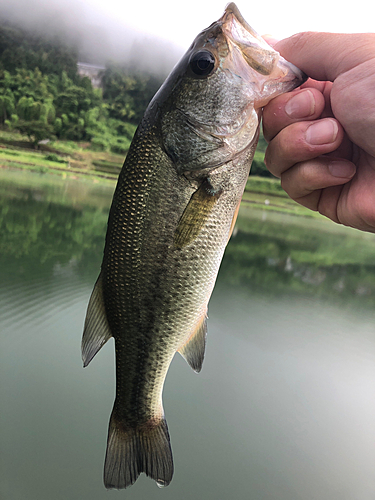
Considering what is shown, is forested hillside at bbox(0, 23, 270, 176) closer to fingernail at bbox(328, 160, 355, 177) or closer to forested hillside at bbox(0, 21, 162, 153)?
forested hillside at bbox(0, 21, 162, 153)

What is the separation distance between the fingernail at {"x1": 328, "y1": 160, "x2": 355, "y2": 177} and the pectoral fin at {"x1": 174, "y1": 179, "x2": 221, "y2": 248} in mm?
530

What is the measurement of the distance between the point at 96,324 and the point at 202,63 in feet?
3.37

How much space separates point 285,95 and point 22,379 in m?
4.86

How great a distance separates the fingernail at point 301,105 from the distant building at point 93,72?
81118 mm

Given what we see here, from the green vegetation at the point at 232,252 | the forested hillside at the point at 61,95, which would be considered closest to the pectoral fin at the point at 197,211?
the green vegetation at the point at 232,252

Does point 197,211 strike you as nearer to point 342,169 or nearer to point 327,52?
point 342,169

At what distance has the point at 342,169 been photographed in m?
1.31

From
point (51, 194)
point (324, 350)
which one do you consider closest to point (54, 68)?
point (51, 194)

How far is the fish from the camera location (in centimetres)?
110

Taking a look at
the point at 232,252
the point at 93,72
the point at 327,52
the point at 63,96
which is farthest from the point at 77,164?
the point at 93,72

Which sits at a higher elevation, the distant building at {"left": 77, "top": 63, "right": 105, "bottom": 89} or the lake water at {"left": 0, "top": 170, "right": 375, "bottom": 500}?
the distant building at {"left": 77, "top": 63, "right": 105, "bottom": 89}

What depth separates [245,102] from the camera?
1.11 metres

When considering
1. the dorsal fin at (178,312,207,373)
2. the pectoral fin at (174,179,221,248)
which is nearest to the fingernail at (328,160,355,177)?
the pectoral fin at (174,179,221,248)

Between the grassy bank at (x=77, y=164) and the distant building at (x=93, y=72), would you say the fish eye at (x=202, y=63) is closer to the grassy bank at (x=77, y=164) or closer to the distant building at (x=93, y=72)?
the grassy bank at (x=77, y=164)
